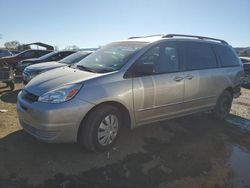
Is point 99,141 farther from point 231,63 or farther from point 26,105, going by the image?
point 231,63

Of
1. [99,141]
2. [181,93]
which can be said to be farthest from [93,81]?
[181,93]

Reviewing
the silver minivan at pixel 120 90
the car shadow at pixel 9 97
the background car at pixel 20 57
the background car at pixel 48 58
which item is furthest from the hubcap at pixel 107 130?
the background car at pixel 20 57

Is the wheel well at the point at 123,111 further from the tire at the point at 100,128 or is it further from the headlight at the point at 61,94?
the headlight at the point at 61,94

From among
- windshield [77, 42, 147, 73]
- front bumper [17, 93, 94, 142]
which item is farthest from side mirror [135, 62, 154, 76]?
front bumper [17, 93, 94, 142]

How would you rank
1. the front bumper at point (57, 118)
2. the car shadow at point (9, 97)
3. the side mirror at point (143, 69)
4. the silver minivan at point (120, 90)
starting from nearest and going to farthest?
1. the front bumper at point (57, 118)
2. the silver minivan at point (120, 90)
3. the side mirror at point (143, 69)
4. the car shadow at point (9, 97)

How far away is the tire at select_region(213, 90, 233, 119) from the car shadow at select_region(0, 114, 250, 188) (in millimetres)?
1098

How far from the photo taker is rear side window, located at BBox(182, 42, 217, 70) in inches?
188

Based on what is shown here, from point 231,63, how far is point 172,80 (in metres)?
2.34

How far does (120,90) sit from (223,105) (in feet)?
11.1

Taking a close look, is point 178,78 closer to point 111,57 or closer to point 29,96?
point 111,57

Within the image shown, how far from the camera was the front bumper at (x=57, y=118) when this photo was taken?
3.21m

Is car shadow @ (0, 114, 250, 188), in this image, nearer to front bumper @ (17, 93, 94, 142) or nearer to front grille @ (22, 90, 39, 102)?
front bumper @ (17, 93, 94, 142)

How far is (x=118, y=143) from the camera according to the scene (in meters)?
4.17

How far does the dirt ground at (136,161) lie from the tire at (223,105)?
35.5 inches
